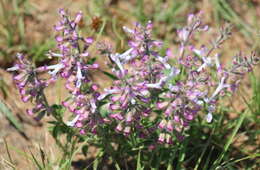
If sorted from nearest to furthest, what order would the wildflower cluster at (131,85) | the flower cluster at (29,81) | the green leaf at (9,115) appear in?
1. the wildflower cluster at (131,85)
2. the flower cluster at (29,81)
3. the green leaf at (9,115)

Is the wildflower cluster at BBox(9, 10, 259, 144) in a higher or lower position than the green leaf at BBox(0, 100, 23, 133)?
higher

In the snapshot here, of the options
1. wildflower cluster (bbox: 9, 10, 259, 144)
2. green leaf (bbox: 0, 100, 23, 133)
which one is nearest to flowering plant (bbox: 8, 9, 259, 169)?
wildflower cluster (bbox: 9, 10, 259, 144)

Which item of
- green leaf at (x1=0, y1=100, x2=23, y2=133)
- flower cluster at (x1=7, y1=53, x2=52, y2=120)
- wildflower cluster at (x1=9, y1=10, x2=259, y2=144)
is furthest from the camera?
green leaf at (x1=0, y1=100, x2=23, y2=133)

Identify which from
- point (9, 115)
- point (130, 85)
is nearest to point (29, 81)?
point (130, 85)

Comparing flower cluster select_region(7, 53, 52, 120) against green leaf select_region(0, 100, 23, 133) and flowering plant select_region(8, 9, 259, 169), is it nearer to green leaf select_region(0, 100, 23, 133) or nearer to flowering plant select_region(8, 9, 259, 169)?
flowering plant select_region(8, 9, 259, 169)

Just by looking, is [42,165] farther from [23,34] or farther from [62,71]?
[23,34]

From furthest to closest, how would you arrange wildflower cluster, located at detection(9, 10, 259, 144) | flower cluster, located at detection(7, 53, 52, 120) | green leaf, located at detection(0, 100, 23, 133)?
green leaf, located at detection(0, 100, 23, 133) < flower cluster, located at detection(7, 53, 52, 120) < wildflower cluster, located at detection(9, 10, 259, 144)

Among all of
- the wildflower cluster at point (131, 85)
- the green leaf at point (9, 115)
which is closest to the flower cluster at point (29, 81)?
the wildflower cluster at point (131, 85)

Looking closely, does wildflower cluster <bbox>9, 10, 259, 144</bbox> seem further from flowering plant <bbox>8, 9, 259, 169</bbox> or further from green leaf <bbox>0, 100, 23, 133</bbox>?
green leaf <bbox>0, 100, 23, 133</bbox>

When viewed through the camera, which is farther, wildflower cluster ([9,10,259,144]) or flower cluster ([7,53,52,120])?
flower cluster ([7,53,52,120])

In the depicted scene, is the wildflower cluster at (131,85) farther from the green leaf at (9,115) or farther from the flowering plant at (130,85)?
the green leaf at (9,115)

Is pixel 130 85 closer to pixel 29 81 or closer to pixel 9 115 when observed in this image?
pixel 29 81

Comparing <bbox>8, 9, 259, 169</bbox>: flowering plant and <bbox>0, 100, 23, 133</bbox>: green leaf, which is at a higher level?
<bbox>8, 9, 259, 169</bbox>: flowering plant
